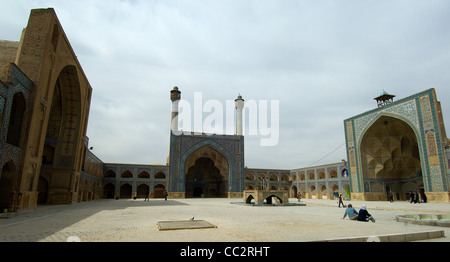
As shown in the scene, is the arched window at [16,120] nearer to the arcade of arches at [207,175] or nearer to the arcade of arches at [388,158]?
the arcade of arches at [207,175]

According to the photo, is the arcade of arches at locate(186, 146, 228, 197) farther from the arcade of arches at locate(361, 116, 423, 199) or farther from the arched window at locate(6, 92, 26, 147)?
the arched window at locate(6, 92, 26, 147)

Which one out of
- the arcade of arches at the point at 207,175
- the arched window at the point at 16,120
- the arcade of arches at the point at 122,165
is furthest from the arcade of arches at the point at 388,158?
the arched window at the point at 16,120

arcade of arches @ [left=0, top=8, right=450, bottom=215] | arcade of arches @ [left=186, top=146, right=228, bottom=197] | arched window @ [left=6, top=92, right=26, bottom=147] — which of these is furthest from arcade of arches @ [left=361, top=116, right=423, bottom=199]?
arched window @ [left=6, top=92, right=26, bottom=147]

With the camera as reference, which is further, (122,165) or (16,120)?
(122,165)

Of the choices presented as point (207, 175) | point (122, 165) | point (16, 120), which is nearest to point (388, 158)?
point (207, 175)

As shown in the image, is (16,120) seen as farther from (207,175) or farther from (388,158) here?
(388,158)

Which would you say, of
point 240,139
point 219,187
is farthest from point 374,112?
point 219,187

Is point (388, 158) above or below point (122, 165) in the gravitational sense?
above

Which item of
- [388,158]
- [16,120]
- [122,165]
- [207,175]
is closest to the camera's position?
[16,120]

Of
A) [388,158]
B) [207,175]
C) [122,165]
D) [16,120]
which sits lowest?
[207,175]

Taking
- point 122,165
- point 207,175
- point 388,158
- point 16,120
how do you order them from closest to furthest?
point 16,120, point 388,158, point 122,165, point 207,175
